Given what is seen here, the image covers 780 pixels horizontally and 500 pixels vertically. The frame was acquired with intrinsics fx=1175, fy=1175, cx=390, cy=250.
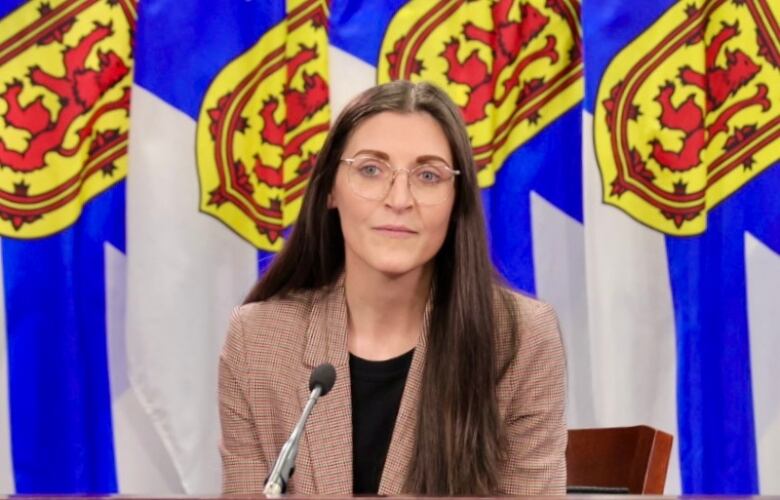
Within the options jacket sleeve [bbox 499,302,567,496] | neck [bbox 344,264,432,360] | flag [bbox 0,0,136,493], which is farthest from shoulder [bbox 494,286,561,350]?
flag [bbox 0,0,136,493]

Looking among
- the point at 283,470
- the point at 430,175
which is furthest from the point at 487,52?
the point at 283,470

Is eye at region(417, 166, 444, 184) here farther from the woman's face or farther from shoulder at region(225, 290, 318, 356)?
shoulder at region(225, 290, 318, 356)

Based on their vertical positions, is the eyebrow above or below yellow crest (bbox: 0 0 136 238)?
below

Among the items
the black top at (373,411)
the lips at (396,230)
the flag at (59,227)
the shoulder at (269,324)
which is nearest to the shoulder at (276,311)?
the shoulder at (269,324)

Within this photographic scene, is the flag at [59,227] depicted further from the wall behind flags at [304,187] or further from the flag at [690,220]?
the flag at [690,220]

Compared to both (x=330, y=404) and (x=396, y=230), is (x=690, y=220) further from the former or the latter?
(x=330, y=404)

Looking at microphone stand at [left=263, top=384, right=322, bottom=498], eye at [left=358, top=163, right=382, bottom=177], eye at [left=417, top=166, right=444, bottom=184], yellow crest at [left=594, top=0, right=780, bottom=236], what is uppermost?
yellow crest at [left=594, top=0, right=780, bottom=236]

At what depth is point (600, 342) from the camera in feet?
8.79

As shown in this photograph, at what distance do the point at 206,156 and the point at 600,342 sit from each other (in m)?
1.00

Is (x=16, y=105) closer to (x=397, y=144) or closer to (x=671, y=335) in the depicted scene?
(x=397, y=144)

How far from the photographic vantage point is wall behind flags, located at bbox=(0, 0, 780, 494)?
2.65 meters

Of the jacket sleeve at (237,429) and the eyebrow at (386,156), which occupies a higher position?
the eyebrow at (386,156)

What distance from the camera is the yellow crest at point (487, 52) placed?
271 cm

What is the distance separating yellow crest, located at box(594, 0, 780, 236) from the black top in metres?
0.89
